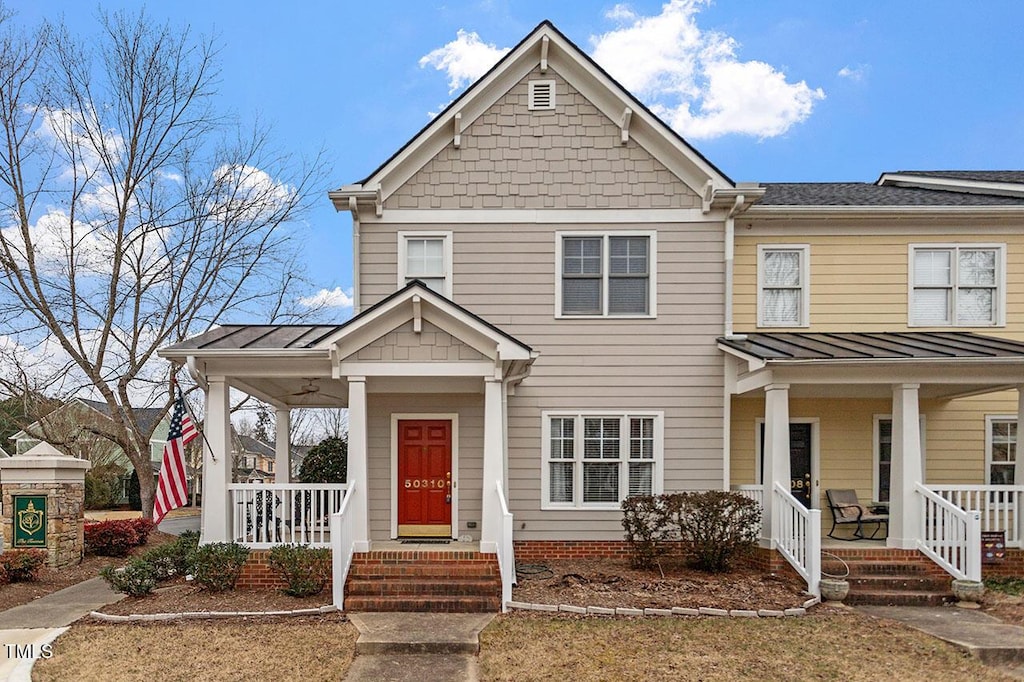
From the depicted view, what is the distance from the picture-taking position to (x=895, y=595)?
986 centimetres

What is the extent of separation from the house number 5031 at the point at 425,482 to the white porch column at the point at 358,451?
71.8 inches

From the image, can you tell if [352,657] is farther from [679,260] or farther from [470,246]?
[679,260]

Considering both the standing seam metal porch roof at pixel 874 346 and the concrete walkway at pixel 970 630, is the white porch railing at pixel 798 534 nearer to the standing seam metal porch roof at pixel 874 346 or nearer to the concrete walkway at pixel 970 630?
the concrete walkway at pixel 970 630

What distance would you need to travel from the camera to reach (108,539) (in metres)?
14.5

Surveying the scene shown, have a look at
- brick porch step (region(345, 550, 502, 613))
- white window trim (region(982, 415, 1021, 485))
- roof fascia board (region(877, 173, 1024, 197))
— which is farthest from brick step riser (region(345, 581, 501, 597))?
roof fascia board (region(877, 173, 1024, 197))

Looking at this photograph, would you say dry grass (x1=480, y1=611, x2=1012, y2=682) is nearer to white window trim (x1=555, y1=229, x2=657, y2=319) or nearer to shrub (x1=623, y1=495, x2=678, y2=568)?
shrub (x1=623, y1=495, x2=678, y2=568)

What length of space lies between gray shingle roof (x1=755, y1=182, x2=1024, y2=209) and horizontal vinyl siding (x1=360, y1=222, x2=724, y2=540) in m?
2.10

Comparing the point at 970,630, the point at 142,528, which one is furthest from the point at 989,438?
the point at 142,528

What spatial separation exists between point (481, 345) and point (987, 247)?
9377 mm

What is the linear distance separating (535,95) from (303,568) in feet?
27.1

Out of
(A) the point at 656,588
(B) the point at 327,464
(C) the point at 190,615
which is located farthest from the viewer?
(B) the point at 327,464

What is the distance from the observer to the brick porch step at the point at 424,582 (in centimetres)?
916

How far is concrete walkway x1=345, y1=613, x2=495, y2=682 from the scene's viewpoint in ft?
23.2

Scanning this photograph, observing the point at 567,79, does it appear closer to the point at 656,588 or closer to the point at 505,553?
the point at 505,553
